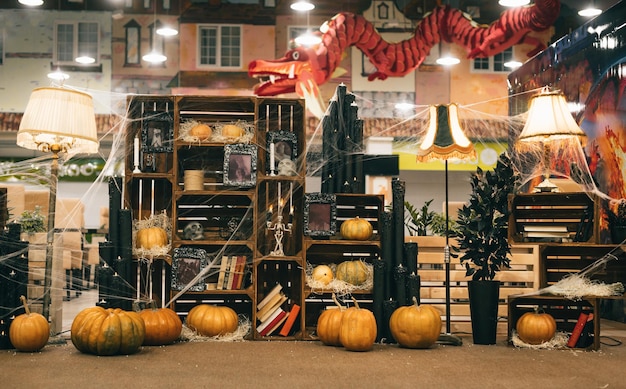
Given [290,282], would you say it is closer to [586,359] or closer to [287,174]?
[287,174]

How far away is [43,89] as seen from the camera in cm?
548

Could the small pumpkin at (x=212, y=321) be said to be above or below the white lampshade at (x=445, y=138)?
below

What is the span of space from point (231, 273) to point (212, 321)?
47 cm

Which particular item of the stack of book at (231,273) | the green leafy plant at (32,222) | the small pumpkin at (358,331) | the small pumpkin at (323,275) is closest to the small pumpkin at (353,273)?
the small pumpkin at (323,275)

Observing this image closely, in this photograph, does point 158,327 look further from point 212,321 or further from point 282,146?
point 282,146

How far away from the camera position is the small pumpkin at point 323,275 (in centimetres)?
611

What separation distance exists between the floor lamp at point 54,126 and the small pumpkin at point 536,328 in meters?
3.47

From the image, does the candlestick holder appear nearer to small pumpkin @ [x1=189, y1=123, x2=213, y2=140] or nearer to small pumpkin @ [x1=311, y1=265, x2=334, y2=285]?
small pumpkin @ [x1=311, y1=265, x2=334, y2=285]

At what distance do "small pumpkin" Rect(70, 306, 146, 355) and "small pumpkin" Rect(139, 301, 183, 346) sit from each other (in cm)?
34

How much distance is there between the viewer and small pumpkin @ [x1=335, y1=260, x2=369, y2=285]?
242 inches

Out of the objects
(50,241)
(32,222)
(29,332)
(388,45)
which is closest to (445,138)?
(50,241)

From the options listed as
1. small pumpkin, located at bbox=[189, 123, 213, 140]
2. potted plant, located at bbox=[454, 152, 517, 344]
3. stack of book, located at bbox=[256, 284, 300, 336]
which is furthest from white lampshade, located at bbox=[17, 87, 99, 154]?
potted plant, located at bbox=[454, 152, 517, 344]

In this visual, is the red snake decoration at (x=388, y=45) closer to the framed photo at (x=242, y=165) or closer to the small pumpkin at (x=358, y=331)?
the framed photo at (x=242, y=165)

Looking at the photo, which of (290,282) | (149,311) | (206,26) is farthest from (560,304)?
(206,26)
